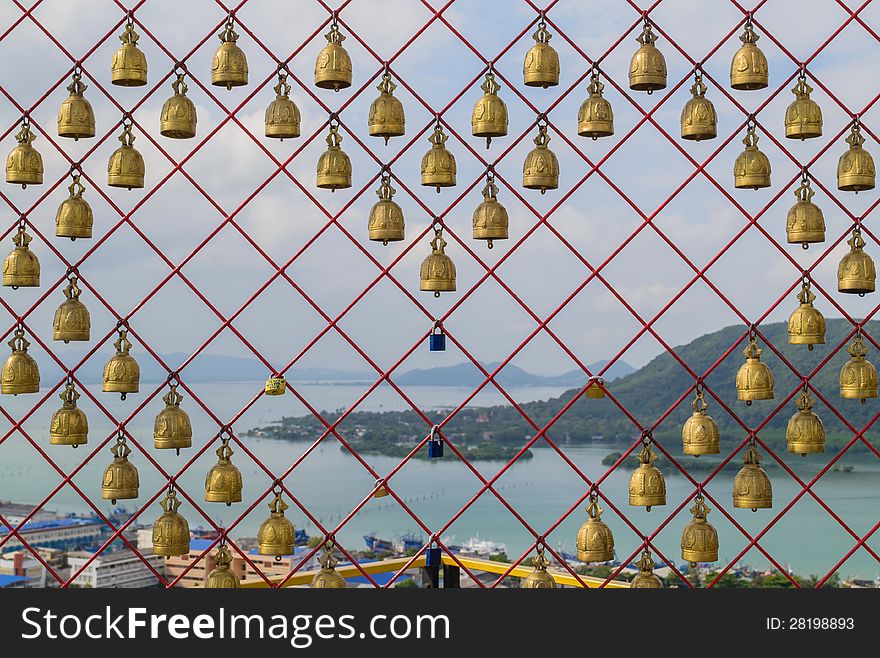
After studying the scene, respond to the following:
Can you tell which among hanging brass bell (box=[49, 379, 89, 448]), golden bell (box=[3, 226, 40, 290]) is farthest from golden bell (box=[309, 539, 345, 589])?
golden bell (box=[3, 226, 40, 290])

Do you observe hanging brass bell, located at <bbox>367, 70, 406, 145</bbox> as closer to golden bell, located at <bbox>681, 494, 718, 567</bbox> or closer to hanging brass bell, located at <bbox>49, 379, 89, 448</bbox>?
Result: hanging brass bell, located at <bbox>49, 379, 89, 448</bbox>

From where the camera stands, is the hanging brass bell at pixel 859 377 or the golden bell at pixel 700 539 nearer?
Answer: the golden bell at pixel 700 539

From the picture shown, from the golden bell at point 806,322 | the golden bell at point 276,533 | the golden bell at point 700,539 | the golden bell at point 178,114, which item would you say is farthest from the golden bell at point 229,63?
the golden bell at point 700,539

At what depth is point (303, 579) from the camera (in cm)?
874

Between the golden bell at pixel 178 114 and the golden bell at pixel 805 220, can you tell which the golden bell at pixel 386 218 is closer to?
the golden bell at pixel 178 114

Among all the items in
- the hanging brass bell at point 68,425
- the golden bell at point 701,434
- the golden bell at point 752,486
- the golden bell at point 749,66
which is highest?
the golden bell at point 749,66

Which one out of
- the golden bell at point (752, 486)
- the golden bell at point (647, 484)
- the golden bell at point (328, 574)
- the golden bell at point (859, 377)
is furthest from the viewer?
the golden bell at point (859, 377)

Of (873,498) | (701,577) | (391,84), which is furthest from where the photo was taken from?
(873,498)

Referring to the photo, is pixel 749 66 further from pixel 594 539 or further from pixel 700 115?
pixel 594 539

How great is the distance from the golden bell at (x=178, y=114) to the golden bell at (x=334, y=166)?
861 millimetres

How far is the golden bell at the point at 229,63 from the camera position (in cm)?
819
